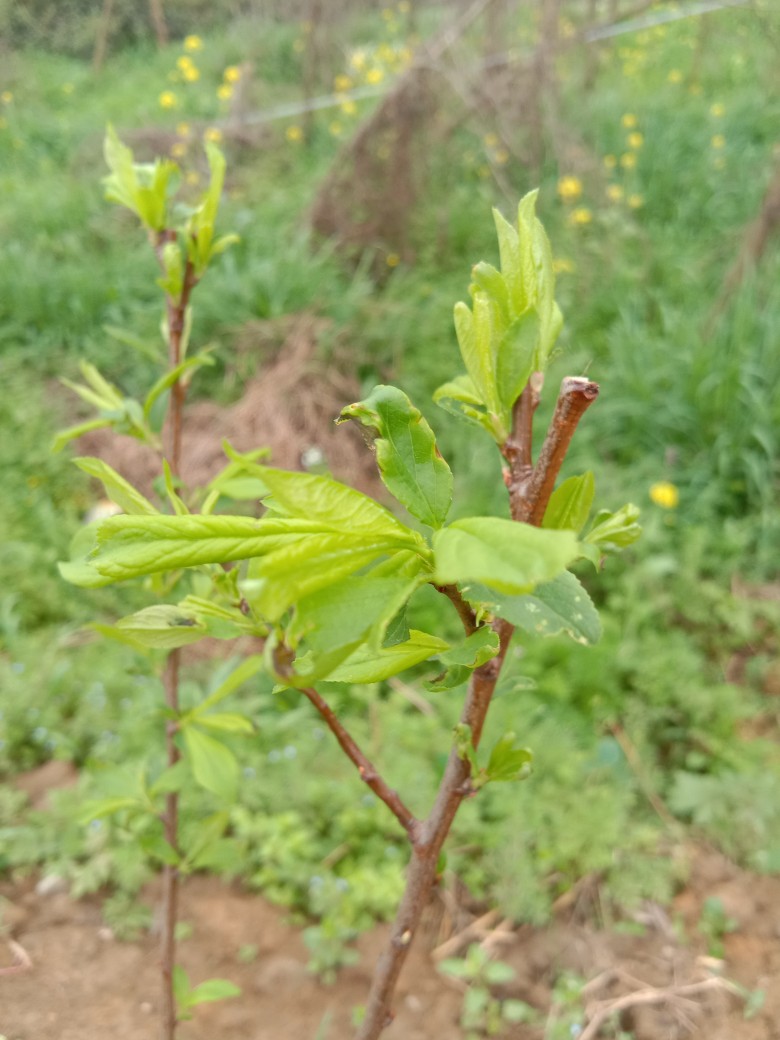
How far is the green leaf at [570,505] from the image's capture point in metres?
0.52

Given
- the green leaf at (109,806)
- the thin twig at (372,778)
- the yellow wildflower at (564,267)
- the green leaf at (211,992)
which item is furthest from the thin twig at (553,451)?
the yellow wildflower at (564,267)

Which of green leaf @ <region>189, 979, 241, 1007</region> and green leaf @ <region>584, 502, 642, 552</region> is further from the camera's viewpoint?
green leaf @ <region>189, 979, 241, 1007</region>

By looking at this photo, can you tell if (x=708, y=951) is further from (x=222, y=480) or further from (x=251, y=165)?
(x=251, y=165)

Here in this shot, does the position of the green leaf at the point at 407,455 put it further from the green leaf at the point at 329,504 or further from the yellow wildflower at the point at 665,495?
the yellow wildflower at the point at 665,495

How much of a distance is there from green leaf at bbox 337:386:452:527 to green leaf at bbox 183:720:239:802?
620mm

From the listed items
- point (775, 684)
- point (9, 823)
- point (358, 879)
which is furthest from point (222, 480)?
point (775, 684)

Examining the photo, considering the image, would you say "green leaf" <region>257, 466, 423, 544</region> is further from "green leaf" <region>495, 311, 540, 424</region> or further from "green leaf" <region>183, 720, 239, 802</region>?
"green leaf" <region>183, 720, 239, 802</region>

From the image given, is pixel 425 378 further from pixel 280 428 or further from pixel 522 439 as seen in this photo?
pixel 522 439

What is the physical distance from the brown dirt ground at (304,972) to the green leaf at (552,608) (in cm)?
116

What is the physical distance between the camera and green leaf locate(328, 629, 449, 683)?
1.54ft

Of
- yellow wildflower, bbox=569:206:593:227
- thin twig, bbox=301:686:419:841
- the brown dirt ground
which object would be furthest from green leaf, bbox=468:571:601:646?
yellow wildflower, bbox=569:206:593:227

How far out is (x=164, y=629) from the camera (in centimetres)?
59

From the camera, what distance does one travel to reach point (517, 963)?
1576 millimetres

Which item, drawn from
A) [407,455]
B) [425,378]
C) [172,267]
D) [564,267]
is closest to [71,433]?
[172,267]
